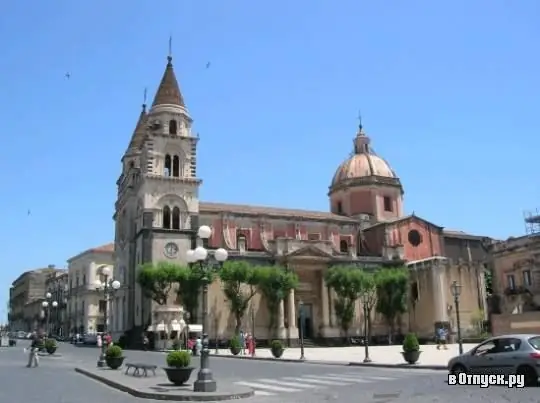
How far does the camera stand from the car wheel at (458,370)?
15727 mm

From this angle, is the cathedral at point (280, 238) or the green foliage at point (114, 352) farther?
the cathedral at point (280, 238)

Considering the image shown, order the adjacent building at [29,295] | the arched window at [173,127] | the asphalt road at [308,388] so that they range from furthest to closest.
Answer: the adjacent building at [29,295] < the arched window at [173,127] < the asphalt road at [308,388]

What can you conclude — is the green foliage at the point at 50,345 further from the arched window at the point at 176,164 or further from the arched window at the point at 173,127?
the arched window at the point at 173,127

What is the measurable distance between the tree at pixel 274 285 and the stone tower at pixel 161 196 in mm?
7090

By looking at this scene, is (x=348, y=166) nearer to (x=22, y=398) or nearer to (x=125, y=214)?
(x=125, y=214)

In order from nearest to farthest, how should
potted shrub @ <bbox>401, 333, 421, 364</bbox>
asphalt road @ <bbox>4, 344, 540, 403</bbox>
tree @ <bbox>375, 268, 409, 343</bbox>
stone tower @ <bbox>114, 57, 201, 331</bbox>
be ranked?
1. asphalt road @ <bbox>4, 344, 540, 403</bbox>
2. potted shrub @ <bbox>401, 333, 421, 364</bbox>
3. stone tower @ <bbox>114, 57, 201, 331</bbox>
4. tree @ <bbox>375, 268, 409, 343</bbox>

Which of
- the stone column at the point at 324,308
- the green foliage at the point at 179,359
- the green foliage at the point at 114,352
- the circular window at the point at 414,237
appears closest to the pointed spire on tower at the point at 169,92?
the stone column at the point at 324,308

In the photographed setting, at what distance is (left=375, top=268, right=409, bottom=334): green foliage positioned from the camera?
56719 mm

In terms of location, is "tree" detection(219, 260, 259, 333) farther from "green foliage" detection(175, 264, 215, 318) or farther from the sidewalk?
the sidewalk

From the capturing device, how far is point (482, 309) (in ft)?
194

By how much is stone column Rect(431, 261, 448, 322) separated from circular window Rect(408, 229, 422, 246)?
6063mm

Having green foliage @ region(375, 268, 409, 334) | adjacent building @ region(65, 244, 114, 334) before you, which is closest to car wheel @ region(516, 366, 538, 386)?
green foliage @ region(375, 268, 409, 334)

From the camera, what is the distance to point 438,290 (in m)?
57.2

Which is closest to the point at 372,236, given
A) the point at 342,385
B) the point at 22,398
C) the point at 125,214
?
the point at 125,214
